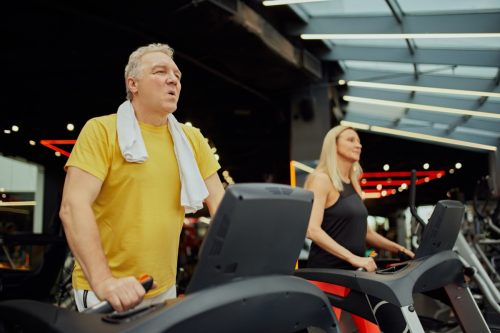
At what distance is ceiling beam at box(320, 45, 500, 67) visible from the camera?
6.70 meters

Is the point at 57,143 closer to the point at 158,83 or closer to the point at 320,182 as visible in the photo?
the point at 320,182

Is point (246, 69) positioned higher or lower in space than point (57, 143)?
higher

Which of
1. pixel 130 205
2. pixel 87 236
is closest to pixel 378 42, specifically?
pixel 130 205

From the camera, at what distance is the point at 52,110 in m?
4.79

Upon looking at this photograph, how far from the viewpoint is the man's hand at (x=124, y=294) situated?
1123mm

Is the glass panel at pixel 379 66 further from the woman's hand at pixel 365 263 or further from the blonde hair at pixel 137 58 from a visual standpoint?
the blonde hair at pixel 137 58

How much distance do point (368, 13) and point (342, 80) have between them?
2.15 meters

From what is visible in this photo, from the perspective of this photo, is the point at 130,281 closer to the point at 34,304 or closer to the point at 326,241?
the point at 34,304

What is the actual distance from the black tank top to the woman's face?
23 cm

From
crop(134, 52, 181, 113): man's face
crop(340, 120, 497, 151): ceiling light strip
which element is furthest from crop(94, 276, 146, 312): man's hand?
crop(340, 120, 497, 151): ceiling light strip

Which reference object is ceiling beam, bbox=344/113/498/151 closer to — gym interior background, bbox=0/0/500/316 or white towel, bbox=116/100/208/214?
gym interior background, bbox=0/0/500/316

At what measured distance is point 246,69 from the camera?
717 centimetres

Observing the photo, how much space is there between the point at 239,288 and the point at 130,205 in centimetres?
47

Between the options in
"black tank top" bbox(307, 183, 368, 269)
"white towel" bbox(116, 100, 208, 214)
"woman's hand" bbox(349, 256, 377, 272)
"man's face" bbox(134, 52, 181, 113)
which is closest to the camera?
"white towel" bbox(116, 100, 208, 214)
